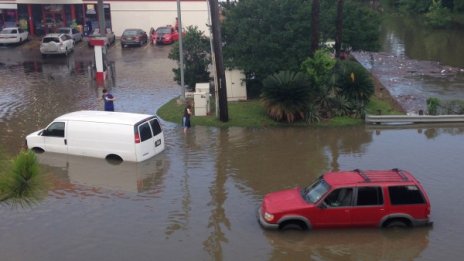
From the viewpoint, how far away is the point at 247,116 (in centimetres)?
2159

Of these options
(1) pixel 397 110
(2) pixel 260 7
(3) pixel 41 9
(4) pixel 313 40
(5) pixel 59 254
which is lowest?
(5) pixel 59 254

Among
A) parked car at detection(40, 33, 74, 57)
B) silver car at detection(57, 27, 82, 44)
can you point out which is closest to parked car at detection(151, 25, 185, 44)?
silver car at detection(57, 27, 82, 44)

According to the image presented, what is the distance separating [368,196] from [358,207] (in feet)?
1.02

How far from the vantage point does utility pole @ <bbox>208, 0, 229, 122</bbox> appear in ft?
64.1

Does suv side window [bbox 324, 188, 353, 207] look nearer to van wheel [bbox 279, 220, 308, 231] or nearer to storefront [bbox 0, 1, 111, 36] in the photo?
van wheel [bbox 279, 220, 308, 231]

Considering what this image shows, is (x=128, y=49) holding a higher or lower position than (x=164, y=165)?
higher

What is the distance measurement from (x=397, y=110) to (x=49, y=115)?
545 inches

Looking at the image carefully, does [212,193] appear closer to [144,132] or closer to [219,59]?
[144,132]

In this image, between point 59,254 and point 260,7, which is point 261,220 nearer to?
point 59,254

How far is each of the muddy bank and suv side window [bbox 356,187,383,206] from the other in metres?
11.4

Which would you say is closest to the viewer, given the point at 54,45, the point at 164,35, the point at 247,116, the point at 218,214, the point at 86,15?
the point at 218,214

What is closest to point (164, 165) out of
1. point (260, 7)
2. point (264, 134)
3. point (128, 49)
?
point (264, 134)

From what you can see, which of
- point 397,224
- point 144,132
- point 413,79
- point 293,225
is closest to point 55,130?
point 144,132

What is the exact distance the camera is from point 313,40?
22703 millimetres
